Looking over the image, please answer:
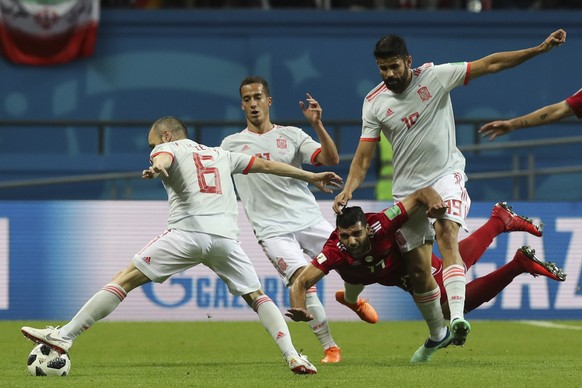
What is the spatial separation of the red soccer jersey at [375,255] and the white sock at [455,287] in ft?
1.71

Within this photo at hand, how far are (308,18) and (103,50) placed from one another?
2847 mm

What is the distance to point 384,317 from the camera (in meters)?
14.5

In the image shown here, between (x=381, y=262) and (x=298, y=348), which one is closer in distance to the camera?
(x=381, y=262)

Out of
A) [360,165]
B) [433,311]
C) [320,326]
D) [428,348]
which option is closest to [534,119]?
[360,165]

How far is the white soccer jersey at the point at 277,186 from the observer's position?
34.2 feet

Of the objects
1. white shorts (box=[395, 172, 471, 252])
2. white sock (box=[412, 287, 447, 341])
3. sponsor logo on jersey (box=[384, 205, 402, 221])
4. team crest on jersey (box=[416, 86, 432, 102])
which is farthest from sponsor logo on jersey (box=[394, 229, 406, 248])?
team crest on jersey (box=[416, 86, 432, 102])

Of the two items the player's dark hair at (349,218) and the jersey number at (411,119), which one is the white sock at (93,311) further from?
the jersey number at (411,119)

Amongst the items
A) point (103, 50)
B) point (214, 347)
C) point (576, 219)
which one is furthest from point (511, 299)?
point (103, 50)

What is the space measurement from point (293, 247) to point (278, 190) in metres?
0.50

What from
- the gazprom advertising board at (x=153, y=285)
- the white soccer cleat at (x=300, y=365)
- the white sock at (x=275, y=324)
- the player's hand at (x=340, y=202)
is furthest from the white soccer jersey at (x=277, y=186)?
the gazprom advertising board at (x=153, y=285)

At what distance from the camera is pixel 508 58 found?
29.8 feet

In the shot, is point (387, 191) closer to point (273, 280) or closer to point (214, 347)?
point (273, 280)

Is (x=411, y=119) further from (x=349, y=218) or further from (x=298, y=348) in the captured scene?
(x=298, y=348)

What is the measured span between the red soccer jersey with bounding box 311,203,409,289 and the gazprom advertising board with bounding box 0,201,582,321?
470cm
